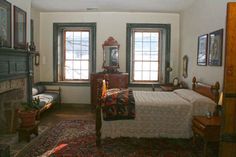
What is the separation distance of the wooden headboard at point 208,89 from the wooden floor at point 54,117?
2417 mm

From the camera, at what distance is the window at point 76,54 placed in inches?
259

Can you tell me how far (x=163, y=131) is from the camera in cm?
378

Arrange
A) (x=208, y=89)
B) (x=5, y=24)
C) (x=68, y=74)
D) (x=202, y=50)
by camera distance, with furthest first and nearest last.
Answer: (x=68, y=74)
(x=202, y=50)
(x=208, y=89)
(x=5, y=24)

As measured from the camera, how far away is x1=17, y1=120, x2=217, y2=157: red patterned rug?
3318mm

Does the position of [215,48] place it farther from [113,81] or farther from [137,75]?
[137,75]

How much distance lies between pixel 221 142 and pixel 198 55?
8.36 ft

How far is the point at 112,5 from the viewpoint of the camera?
5.56 metres

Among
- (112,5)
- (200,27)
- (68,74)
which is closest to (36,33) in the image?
(68,74)

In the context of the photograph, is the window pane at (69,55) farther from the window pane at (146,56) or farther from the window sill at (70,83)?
the window pane at (146,56)

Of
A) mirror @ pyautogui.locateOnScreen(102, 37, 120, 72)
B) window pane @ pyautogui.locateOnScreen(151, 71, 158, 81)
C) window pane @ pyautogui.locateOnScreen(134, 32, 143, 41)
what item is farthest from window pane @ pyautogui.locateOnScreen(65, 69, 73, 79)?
window pane @ pyautogui.locateOnScreen(151, 71, 158, 81)

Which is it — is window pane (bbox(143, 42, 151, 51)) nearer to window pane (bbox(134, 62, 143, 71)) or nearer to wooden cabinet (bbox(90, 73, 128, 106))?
window pane (bbox(134, 62, 143, 71))

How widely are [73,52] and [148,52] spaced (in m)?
2.13

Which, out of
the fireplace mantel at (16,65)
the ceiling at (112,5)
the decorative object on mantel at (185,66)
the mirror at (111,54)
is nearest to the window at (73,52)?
the mirror at (111,54)

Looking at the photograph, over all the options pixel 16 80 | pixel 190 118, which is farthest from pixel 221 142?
pixel 16 80
